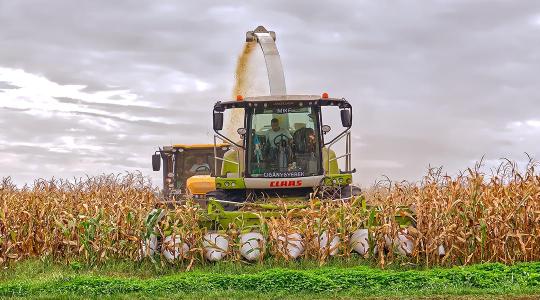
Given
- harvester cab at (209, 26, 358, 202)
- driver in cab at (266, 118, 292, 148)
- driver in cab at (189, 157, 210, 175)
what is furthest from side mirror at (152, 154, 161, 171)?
driver in cab at (266, 118, 292, 148)

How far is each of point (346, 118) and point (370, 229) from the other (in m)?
3.26

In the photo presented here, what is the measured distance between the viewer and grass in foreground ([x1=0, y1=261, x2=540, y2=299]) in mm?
8414

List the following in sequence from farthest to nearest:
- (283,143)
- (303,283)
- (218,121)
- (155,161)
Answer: (155,161) → (283,143) → (218,121) → (303,283)

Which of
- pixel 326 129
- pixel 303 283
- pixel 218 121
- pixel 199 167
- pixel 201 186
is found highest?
pixel 218 121

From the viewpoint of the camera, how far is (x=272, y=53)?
53.0 ft

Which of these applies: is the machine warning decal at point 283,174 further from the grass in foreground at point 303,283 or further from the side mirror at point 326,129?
the grass in foreground at point 303,283

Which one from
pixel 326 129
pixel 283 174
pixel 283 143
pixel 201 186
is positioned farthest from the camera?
pixel 201 186

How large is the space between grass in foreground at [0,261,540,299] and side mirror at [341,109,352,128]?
12.0 ft

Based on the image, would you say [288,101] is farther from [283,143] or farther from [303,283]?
[303,283]

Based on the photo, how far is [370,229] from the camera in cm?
966

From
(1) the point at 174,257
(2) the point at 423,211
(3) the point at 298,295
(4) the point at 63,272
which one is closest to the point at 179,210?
(1) the point at 174,257

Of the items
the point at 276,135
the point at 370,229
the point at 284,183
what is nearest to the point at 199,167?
the point at 276,135

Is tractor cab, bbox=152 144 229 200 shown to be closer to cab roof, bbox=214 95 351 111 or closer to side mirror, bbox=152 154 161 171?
side mirror, bbox=152 154 161 171

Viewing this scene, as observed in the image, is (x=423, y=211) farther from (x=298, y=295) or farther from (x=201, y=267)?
(x=201, y=267)
